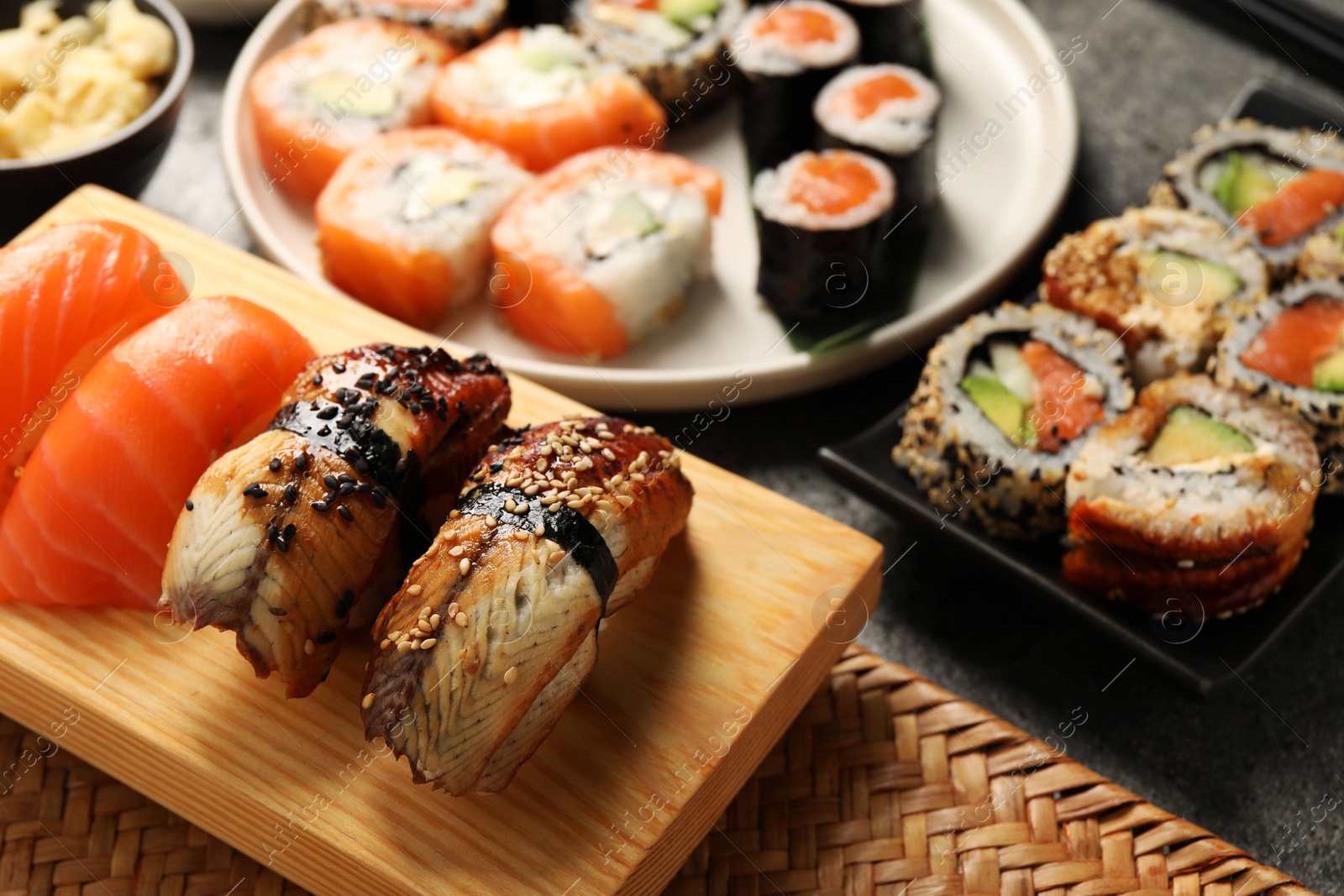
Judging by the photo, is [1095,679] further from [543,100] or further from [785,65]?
[543,100]

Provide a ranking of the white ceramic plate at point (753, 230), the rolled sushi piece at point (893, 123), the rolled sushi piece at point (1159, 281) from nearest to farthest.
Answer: the rolled sushi piece at point (1159, 281), the white ceramic plate at point (753, 230), the rolled sushi piece at point (893, 123)

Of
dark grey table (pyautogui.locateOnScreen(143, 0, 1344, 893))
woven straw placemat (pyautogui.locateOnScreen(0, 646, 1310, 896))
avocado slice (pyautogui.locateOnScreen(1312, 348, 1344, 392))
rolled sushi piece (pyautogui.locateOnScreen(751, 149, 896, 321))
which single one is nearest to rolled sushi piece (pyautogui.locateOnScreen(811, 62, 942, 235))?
rolled sushi piece (pyautogui.locateOnScreen(751, 149, 896, 321))

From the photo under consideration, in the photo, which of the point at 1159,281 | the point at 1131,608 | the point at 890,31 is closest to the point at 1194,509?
the point at 1131,608

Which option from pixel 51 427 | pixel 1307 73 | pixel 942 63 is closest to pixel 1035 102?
pixel 942 63

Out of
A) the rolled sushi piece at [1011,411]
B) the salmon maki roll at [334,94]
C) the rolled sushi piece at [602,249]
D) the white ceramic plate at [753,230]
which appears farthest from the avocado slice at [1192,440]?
the salmon maki roll at [334,94]

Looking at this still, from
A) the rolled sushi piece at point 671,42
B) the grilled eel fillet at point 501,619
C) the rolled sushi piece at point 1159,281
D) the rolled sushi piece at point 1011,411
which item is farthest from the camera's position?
the rolled sushi piece at point 671,42

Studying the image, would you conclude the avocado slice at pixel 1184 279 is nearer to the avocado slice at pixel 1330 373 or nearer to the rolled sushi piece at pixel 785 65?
the avocado slice at pixel 1330 373

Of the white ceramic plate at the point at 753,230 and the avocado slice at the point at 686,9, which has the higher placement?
the avocado slice at the point at 686,9
